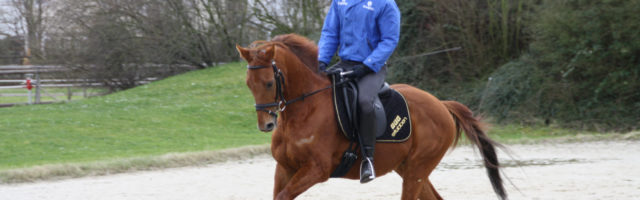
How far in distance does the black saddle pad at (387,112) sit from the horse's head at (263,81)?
691mm

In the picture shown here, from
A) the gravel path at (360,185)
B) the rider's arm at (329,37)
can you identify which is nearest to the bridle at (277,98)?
the rider's arm at (329,37)

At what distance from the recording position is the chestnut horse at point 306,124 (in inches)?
174

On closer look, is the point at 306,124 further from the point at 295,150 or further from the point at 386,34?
the point at 386,34

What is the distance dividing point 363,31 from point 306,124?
92cm

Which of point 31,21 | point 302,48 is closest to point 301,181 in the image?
point 302,48

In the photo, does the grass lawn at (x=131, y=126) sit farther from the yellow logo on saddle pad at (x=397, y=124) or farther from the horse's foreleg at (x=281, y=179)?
the yellow logo on saddle pad at (x=397, y=124)

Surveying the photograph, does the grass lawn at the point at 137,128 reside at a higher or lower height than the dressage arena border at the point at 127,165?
lower

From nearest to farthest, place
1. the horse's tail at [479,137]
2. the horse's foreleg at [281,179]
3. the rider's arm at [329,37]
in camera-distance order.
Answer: the horse's foreleg at [281,179] < the rider's arm at [329,37] < the horse's tail at [479,137]

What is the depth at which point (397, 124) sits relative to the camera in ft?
17.6

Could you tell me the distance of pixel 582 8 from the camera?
575 inches

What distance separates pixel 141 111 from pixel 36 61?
9293mm

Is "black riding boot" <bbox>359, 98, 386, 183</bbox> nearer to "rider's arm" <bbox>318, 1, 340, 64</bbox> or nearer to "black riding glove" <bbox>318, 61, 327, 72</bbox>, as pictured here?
"black riding glove" <bbox>318, 61, 327, 72</bbox>

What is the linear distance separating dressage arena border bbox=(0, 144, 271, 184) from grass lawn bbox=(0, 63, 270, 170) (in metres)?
0.83

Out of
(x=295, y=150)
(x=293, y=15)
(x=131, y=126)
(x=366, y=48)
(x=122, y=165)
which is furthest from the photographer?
(x=293, y=15)
